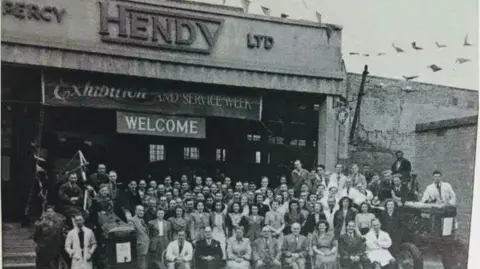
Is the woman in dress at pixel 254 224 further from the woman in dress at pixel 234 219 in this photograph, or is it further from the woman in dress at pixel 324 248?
the woman in dress at pixel 324 248

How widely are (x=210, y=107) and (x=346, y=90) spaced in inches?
59.3

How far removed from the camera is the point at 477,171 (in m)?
7.00

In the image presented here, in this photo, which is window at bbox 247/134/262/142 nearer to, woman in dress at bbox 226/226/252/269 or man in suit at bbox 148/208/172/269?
woman in dress at bbox 226/226/252/269

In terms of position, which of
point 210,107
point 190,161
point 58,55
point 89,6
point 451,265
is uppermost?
point 89,6

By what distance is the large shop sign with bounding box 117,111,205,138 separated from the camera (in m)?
6.47

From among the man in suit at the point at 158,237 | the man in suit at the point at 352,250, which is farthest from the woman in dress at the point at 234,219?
the man in suit at the point at 352,250

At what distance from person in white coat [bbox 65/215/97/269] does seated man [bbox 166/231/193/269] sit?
0.72 meters

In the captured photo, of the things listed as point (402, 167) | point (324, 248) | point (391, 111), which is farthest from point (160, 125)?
point (402, 167)

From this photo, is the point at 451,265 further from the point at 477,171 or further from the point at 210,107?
the point at 210,107

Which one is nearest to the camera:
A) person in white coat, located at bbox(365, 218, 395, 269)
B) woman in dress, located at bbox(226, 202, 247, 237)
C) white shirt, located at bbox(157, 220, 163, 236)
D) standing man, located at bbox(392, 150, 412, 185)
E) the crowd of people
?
the crowd of people

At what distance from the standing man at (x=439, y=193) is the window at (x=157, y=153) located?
282 centimetres

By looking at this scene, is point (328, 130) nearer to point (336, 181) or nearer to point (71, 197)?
point (336, 181)

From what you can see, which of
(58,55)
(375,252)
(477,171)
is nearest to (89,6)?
(58,55)

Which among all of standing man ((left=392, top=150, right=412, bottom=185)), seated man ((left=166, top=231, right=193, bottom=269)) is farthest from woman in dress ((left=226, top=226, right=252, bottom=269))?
standing man ((left=392, top=150, right=412, bottom=185))
